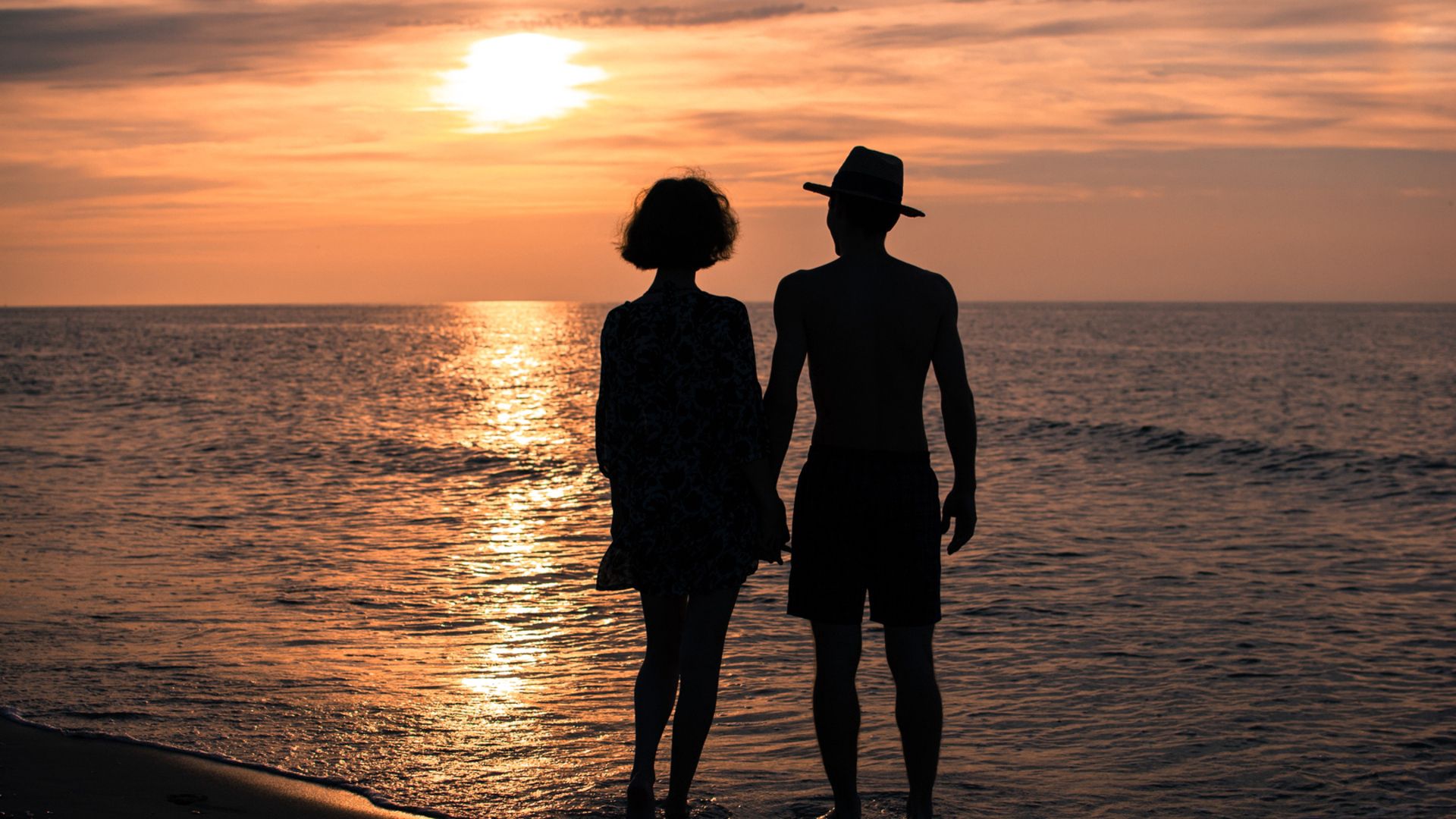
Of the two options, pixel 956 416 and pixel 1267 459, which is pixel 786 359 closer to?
pixel 956 416

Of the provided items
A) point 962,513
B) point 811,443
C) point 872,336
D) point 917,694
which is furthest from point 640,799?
point 872,336

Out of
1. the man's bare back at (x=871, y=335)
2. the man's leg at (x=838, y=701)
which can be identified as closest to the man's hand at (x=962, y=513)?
the man's bare back at (x=871, y=335)

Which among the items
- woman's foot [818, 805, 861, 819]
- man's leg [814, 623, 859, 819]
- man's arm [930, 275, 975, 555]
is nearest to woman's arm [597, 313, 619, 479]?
man's leg [814, 623, 859, 819]

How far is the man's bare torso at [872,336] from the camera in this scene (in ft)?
12.3

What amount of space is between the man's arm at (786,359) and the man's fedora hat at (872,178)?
32cm

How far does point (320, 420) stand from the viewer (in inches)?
1016

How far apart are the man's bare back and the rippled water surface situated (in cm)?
163

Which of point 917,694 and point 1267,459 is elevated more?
point 917,694

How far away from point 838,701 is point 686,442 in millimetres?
944

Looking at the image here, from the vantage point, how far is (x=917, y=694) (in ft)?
12.8

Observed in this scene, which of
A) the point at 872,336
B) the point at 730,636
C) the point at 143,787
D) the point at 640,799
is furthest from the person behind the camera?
the point at 730,636

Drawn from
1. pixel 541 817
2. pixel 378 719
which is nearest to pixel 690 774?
pixel 541 817

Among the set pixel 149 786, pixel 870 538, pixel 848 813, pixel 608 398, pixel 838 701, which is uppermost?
pixel 608 398

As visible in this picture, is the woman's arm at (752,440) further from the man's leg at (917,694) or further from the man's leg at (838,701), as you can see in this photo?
the man's leg at (917,694)
